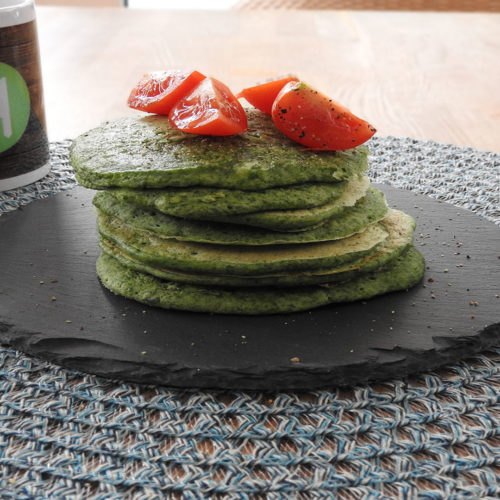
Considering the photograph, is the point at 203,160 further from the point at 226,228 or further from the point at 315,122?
the point at 315,122

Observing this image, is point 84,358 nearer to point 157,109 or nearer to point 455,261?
point 157,109

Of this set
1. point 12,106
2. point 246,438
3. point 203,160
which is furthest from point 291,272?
point 12,106

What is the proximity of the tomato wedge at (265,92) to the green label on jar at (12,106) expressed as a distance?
0.81m

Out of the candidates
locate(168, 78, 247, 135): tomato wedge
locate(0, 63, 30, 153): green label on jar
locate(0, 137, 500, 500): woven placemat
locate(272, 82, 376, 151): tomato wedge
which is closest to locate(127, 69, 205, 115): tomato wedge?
locate(168, 78, 247, 135): tomato wedge

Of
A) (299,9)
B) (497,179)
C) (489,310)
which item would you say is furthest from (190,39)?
(489,310)

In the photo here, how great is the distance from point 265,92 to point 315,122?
0.21 m

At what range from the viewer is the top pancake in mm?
1607

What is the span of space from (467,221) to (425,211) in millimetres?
123

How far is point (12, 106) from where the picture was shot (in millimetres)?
2314

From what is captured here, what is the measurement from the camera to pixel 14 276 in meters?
1.83

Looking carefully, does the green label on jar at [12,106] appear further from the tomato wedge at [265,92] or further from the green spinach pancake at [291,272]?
the tomato wedge at [265,92]

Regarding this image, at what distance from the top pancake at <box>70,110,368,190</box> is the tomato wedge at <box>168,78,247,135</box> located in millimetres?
36

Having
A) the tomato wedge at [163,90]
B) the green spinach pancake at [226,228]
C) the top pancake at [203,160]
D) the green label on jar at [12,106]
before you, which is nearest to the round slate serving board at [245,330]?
the green spinach pancake at [226,228]

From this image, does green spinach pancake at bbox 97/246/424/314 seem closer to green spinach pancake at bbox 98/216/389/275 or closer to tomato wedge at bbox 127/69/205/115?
green spinach pancake at bbox 98/216/389/275
